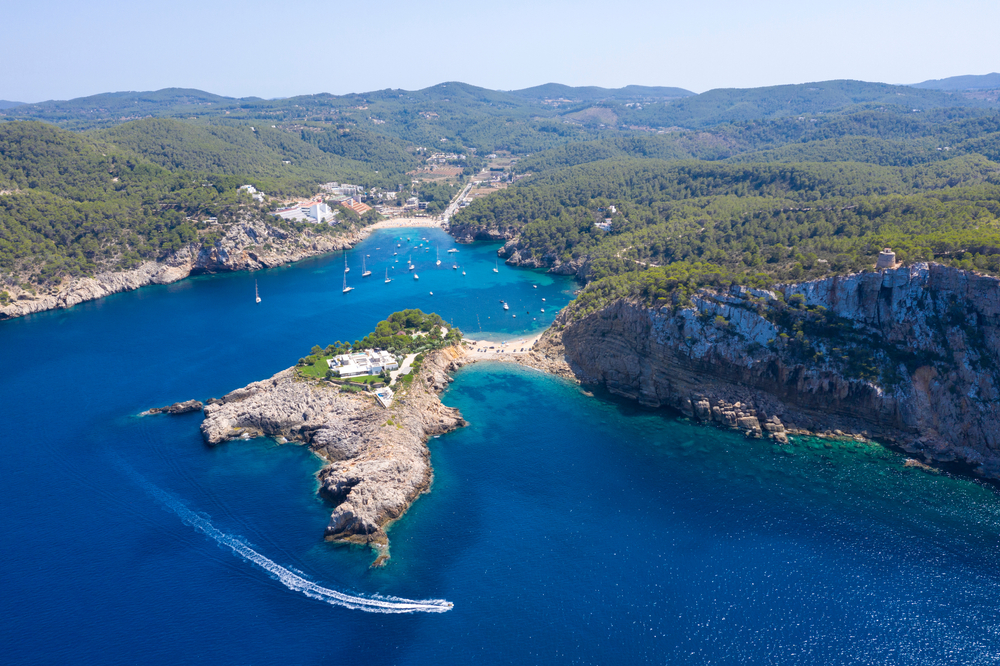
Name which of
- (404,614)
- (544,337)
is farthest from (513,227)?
(404,614)

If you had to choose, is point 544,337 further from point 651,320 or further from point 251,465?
point 251,465

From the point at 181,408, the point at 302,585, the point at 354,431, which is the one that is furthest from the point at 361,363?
the point at 302,585

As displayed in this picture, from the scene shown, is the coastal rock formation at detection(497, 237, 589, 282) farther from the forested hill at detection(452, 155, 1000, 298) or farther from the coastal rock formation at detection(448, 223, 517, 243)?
the coastal rock formation at detection(448, 223, 517, 243)

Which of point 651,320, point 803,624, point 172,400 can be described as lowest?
point 803,624

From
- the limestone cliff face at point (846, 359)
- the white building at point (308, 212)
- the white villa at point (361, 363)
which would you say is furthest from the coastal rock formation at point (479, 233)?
the limestone cliff face at point (846, 359)

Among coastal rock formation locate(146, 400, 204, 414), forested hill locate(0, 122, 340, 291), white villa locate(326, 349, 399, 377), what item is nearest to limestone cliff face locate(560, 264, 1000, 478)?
white villa locate(326, 349, 399, 377)

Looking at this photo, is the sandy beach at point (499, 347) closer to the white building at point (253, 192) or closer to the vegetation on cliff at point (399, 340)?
the vegetation on cliff at point (399, 340)
